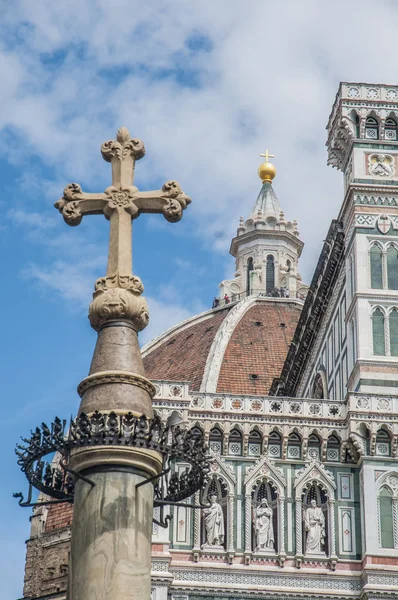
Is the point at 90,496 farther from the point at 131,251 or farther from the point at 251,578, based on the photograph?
the point at 251,578

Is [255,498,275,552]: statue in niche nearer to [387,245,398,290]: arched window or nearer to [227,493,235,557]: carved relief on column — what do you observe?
[227,493,235,557]: carved relief on column

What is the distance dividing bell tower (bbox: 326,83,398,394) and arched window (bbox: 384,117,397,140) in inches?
0.9

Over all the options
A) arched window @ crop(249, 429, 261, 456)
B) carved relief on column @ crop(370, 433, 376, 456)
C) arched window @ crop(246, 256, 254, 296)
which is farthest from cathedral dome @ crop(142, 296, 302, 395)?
Result: carved relief on column @ crop(370, 433, 376, 456)

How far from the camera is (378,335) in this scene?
87.9 feet

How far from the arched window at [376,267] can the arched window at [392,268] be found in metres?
0.17

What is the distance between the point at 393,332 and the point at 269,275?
3889 centimetres

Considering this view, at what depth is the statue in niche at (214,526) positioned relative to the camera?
24844 millimetres

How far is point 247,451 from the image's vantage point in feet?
84.8

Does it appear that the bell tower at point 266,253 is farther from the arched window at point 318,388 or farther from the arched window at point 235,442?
the arched window at point 235,442

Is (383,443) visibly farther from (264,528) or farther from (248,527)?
(248,527)

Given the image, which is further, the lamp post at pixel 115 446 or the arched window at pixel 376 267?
the arched window at pixel 376 267

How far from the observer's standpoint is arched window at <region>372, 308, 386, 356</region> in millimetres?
26672

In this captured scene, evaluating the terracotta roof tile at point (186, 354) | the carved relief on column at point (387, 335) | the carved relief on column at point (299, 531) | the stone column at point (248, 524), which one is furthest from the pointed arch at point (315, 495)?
the terracotta roof tile at point (186, 354)

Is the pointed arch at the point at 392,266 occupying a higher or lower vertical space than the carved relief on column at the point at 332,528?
higher
